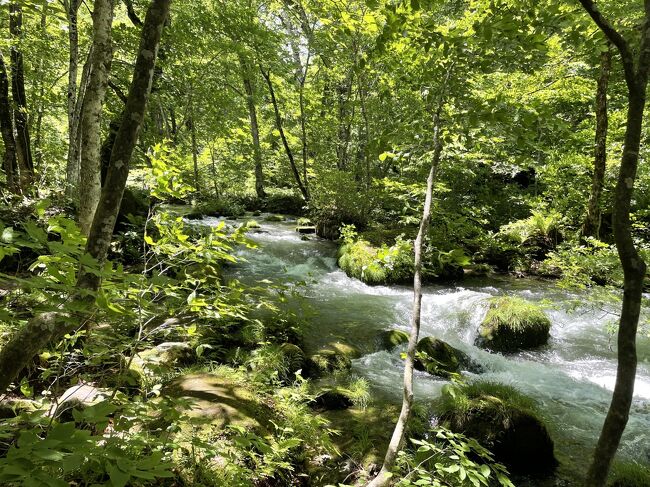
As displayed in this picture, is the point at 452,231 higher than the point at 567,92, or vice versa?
the point at 567,92

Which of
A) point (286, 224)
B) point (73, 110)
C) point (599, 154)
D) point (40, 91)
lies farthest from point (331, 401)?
point (40, 91)

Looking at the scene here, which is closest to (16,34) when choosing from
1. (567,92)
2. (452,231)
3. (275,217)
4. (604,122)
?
→ (275,217)

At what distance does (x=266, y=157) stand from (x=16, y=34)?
42.3ft

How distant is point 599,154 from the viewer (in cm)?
995

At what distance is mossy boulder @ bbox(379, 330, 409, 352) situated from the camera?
6574 millimetres

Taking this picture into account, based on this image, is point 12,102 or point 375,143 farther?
point 12,102

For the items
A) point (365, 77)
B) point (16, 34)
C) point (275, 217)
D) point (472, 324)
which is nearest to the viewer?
point (472, 324)

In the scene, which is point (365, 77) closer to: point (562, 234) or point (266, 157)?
point (562, 234)

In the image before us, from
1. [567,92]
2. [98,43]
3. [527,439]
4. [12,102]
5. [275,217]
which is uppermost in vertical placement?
[567,92]

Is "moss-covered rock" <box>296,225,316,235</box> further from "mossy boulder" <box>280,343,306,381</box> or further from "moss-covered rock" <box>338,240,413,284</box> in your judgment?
"mossy boulder" <box>280,343,306,381</box>

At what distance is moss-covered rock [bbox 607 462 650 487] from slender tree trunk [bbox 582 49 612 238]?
8566 mm

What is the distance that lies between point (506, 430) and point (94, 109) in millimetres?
5291

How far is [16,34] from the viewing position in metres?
9.63

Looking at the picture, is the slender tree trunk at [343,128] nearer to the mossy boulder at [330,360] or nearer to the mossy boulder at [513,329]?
the mossy boulder at [513,329]
